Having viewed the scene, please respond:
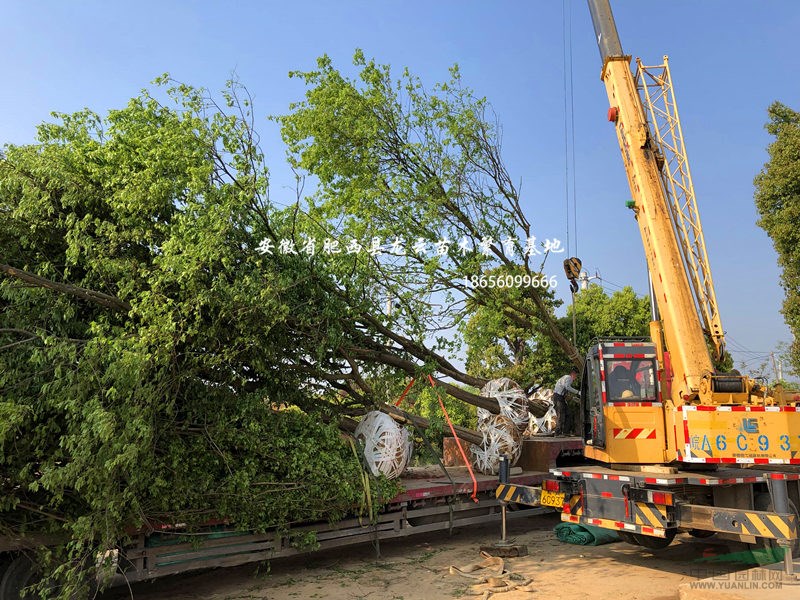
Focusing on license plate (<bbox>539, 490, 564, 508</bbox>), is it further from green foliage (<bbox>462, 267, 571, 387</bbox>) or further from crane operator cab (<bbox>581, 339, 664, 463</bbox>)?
green foliage (<bbox>462, 267, 571, 387</bbox>)

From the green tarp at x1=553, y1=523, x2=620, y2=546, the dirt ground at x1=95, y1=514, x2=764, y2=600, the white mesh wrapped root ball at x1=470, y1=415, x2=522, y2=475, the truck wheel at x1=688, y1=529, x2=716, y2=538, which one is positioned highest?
the white mesh wrapped root ball at x1=470, y1=415, x2=522, y2=475

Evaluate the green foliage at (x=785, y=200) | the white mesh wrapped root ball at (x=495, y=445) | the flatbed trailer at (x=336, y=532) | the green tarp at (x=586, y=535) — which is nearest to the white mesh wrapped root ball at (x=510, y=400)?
the white mesh wrapped root ball at (x=495, y=445)

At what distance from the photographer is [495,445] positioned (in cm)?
1014

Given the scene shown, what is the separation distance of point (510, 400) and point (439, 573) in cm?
376

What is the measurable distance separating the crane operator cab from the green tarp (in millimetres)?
1934

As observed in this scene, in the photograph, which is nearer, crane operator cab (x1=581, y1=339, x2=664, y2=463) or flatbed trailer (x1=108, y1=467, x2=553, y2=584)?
flatbed trailer (x1=108, y1=467, x2=553, y2=584)

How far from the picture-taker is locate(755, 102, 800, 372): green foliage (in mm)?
18797

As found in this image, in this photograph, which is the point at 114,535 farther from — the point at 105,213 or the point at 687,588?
the point at 687,588

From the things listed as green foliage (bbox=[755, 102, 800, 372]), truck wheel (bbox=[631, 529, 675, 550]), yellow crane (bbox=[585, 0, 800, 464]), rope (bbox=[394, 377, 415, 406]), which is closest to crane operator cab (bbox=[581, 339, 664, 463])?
yellow crane (bbox=[585, 0, 800, 464])

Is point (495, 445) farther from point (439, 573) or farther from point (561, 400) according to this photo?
point (439, 573)

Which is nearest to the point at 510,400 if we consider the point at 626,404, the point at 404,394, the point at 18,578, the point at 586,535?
the point at 404,394

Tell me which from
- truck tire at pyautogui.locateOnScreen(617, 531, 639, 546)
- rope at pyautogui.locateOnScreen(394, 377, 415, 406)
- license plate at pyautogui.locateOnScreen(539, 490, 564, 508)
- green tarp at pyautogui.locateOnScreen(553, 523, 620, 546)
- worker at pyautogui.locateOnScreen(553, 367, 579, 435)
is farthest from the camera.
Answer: worker at pyautogui.locateOnScreen(553, 367, 579, 435)

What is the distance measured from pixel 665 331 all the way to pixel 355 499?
177 inches

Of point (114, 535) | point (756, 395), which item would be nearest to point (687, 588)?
point (756, 395)
